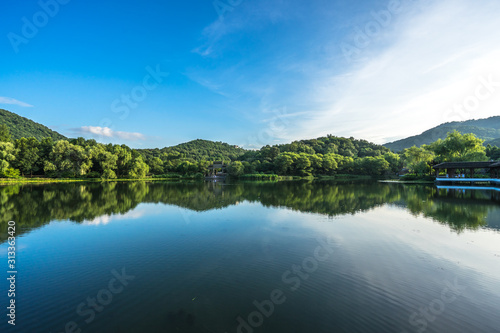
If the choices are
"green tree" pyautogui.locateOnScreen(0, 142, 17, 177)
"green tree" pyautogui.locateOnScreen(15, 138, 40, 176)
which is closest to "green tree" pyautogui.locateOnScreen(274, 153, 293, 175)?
"green tree" pyautogui.locateOnScreen(15, 138, 40, 176)

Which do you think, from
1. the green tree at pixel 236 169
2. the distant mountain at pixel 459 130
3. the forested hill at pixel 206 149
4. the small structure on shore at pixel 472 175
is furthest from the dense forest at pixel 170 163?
the distant mountain at pixel 459 130

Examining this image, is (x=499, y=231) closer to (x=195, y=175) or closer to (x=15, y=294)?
(x=15, y=294)

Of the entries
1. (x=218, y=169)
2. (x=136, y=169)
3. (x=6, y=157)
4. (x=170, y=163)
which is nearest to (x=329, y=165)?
(x=218, y=169)

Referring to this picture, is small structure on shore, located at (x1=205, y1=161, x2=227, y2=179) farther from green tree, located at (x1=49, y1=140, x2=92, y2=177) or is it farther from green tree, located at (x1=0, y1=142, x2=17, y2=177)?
green tree, located at (x1=0, y1=142, x2=17, y2=177)

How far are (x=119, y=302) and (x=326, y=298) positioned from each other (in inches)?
179

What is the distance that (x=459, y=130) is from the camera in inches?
6063

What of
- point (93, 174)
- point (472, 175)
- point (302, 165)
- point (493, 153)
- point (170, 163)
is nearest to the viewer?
point (472, 175)

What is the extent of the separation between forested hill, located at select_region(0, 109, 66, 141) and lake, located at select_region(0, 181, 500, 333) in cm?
9852

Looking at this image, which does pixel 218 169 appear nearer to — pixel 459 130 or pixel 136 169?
pixel 136 169

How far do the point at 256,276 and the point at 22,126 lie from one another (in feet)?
392

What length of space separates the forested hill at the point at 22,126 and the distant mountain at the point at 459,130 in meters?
212

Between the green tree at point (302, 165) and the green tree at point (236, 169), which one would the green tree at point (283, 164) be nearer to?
the green tree at point (302, 165)

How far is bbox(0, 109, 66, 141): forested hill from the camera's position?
7881 centimetres

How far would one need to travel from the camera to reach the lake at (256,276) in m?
4.22
